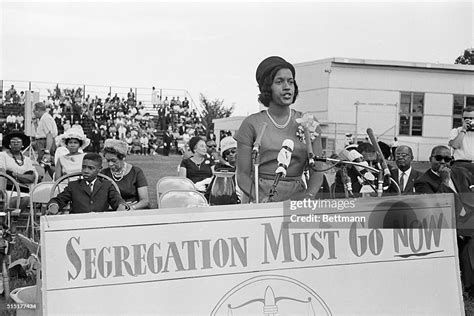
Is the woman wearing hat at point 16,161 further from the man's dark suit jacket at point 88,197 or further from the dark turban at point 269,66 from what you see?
the dark turban at point 269,66

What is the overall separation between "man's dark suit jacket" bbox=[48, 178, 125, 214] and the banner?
2.44 m

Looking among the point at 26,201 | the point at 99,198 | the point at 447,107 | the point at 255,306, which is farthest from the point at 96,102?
the point at 255,306

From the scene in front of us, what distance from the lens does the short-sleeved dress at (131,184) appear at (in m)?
7.09

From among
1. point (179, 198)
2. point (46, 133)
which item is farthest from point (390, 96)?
point (179, 198)

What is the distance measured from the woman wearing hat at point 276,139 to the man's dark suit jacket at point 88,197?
1.75 metres

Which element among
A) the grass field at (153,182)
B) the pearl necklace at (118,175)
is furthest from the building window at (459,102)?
the pearl necklace at (118,175)

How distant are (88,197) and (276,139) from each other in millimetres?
2036

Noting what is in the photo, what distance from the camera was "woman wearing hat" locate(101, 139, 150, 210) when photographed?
278 inches

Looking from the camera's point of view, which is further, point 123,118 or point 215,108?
point 215,108

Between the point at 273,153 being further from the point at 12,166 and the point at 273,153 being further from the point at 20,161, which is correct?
the point at 20,161

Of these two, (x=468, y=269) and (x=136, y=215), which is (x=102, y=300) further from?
(x=468, y=269)

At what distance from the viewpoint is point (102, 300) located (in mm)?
3252

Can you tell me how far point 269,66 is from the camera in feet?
14.4

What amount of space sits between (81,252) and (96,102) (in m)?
32.0
